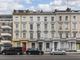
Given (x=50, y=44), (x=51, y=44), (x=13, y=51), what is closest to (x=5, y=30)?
(x=50, y=44)

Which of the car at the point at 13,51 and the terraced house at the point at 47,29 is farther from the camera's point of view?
the terraced house at the point at 47,29

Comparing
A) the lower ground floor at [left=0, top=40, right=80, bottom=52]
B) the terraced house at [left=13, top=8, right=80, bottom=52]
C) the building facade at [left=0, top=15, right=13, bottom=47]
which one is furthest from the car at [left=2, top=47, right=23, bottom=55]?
the building facade at [left=0, top=15, right=13, bottom=47]

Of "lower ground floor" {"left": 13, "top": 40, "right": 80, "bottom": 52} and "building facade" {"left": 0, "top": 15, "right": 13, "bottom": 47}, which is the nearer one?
"lower ground floor" {"left": 13, "top": 40, "right": 80, "bottom": 52}

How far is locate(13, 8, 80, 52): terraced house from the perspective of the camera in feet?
338

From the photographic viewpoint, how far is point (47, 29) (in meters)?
104

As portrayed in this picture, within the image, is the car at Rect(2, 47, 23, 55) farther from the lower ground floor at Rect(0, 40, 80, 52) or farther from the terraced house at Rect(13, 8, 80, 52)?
the terraced house at Rect(13, 8, 80, 52)

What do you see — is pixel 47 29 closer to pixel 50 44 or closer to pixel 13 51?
pixel 50 44

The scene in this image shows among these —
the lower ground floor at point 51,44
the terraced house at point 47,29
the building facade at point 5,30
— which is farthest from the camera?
the building facade at point 5,30

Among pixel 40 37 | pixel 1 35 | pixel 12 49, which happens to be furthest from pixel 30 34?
pixel 12 49

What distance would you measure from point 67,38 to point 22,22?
1353 centimetres

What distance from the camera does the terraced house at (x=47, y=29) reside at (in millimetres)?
102988

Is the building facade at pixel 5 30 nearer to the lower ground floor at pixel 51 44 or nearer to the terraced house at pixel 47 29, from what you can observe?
the lower ground floor at pixel 51 44

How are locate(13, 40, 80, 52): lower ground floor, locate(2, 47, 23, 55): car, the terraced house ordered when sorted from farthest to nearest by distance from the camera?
the terraced house < locate(13, 40, 80, 52): lower ground floor < locate(2, 47, 23, 55): car

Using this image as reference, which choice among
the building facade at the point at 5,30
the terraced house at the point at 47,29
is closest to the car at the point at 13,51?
the terraced house at the point at 47,29
